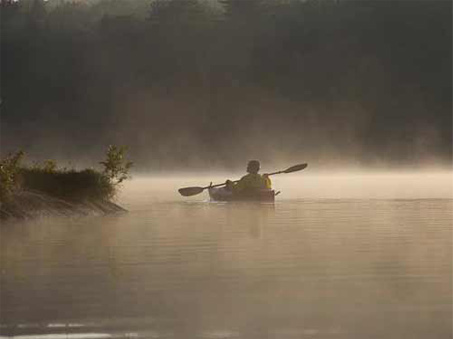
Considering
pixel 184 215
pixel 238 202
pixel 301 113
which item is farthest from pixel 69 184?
pixel 301 113

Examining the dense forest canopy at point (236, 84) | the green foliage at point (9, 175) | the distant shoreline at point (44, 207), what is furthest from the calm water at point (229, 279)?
the dense forest canopy at point (236, 84)

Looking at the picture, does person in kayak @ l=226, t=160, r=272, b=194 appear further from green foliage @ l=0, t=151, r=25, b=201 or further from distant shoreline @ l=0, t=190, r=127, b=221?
green foliage @ l=0, t=151, r=25, b=201

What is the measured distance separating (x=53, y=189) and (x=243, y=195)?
12.8m

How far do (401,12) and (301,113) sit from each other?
813 inches

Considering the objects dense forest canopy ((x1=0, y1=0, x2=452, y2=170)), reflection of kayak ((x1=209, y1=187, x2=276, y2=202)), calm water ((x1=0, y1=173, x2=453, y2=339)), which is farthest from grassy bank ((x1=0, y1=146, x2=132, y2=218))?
dense forest canopy ((x1=0, y1=0, x2=452, y2=170))

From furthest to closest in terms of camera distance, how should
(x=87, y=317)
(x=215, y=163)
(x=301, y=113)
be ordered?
(x=301, y=113) → (x=215, y=163) → (x=87, y=317)

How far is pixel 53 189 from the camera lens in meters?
42.3

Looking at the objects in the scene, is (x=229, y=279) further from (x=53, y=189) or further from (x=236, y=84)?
(x=236, y=84)

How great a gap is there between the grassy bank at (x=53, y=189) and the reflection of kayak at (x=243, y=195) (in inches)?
311

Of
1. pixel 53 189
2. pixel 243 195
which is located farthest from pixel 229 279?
pixel 243 195

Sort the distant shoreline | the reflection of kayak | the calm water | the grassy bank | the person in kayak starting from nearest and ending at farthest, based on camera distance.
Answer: the calm water < the distant shoreline < the grassy bank < the reflection of kayak < the person in kayak

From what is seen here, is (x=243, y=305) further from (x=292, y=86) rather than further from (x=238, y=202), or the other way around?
(x=292, y=86)

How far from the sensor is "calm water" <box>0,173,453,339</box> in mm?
14477

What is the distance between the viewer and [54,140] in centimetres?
14925
